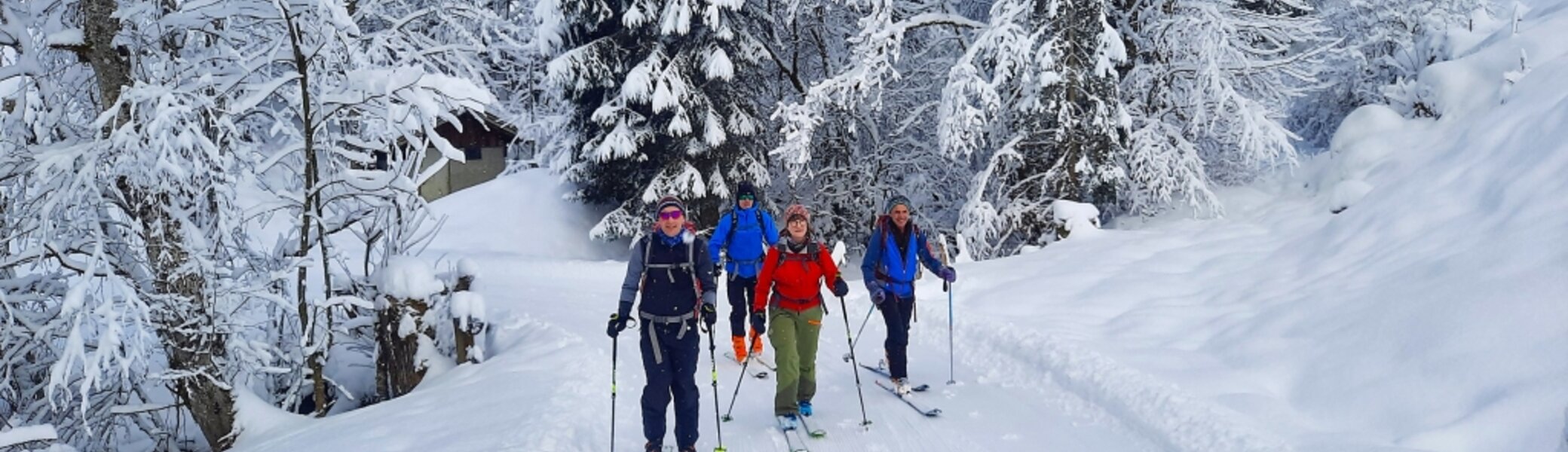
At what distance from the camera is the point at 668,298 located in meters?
5.65

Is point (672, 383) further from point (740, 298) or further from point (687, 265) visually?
point (740, 298)

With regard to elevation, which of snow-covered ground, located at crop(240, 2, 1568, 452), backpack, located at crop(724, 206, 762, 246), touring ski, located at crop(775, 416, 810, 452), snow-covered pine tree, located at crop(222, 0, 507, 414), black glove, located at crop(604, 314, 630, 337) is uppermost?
snow-covered pine tree, located at crop(222, 0, 507, 414)

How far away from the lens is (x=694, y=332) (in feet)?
19.0

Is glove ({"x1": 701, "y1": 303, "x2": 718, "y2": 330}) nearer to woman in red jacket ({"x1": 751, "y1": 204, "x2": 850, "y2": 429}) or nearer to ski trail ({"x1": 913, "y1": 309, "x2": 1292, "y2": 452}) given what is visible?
woman in red jacket ({"x1": 751, "y1": 204, "x2": 850, "y2": 429})

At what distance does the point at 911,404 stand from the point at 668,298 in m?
2.36

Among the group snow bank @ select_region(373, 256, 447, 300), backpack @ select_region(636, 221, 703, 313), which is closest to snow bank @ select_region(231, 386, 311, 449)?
snow bank @ select_region(373, 256, 447, 300)

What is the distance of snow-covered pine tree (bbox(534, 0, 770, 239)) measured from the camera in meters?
17.5

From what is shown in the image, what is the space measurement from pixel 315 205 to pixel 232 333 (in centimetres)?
→ 121

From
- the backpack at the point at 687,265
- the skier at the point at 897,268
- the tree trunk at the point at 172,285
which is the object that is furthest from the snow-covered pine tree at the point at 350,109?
the skier at the point at 897,268

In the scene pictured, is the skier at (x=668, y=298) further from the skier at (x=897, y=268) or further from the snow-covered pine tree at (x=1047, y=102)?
the snow-covered pine tree at (x=1047, y=102)

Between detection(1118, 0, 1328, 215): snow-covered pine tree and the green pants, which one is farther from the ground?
detection(1118, 0, 1328, 215): snow-covered pine tree

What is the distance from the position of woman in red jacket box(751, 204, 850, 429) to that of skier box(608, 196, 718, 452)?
33.0 inches

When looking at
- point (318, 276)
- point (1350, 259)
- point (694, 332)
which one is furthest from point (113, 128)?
point (318, 276)

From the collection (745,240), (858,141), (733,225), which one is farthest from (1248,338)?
(858,141)
